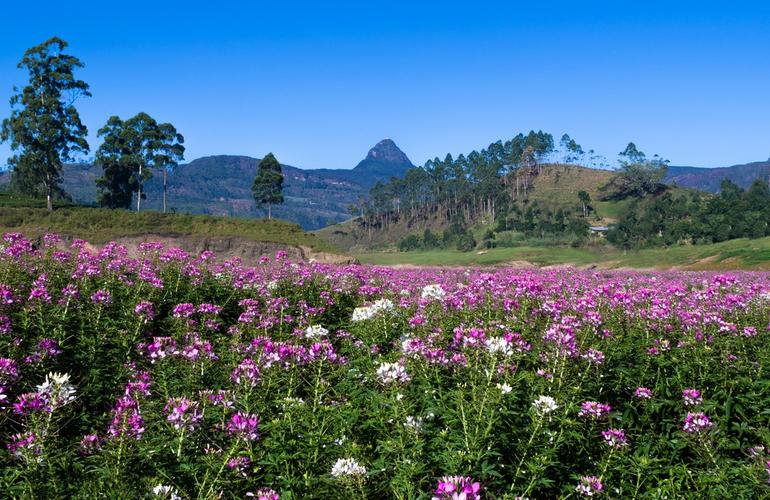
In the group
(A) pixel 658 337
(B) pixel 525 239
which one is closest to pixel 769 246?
(A) pixel 658 337

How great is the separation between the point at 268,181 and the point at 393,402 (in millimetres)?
78699

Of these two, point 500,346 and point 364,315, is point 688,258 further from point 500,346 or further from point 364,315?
point 500,346

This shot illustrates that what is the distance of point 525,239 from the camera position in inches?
3442

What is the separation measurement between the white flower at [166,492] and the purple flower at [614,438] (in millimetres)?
2721

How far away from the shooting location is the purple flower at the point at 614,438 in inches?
136

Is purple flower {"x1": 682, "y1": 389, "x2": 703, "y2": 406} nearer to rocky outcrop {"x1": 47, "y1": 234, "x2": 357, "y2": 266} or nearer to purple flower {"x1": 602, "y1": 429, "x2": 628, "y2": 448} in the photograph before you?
purple flower {"x1": 602, "y1": 429, "x2": 628, "y2": 448}

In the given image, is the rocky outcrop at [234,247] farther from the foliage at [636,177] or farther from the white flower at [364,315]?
the foliage at [636,177]

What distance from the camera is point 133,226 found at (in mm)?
36500

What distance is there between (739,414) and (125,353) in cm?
581

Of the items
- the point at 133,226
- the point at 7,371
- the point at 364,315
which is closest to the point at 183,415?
the point at 7,371

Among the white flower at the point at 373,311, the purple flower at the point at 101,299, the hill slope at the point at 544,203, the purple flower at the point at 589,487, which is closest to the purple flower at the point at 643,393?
the purple flower at the point at 589,487

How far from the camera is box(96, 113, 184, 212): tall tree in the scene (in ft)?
226

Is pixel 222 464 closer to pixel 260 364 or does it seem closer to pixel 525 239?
pixel 260 364

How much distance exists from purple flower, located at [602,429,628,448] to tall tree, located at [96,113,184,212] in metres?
73.5
